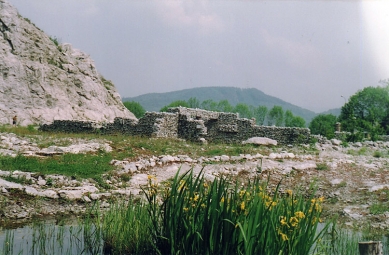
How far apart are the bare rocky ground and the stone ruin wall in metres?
8.22

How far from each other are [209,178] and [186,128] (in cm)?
1729

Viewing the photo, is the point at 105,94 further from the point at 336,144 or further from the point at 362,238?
the point at 362,238

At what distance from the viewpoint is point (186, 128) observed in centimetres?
3028

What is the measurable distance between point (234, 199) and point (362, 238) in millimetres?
3926

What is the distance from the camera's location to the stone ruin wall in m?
28.7

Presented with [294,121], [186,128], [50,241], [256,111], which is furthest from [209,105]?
[50,241]

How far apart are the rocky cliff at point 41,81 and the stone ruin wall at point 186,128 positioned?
173 inches

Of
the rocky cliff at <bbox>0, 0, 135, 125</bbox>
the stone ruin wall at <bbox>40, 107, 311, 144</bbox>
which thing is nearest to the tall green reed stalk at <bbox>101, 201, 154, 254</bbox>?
the stone ruin wall at <bbox>40, 107, 311, 144</bbox>

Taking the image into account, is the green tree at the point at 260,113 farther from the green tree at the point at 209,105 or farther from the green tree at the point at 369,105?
the green tree at the point at 369,105

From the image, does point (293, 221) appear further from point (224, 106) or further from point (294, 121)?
point (224, 106)

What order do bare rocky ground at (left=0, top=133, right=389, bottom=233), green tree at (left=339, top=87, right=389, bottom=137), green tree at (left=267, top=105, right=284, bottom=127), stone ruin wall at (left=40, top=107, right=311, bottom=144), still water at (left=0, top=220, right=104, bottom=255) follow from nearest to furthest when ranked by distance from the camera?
still water at (left=0, top=220, right=104, bottom=255) → bare rocky ground at (left=0, top=133, right=389, bottom=233) → stone ruin wall at (left=40, top=107, right=311, bottom=144) → green tree at (left=339, top=87, right=389, bottom=137) → green tree at (left=267, top=105, right=284, bottom=127)

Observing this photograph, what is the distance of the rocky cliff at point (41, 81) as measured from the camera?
3472 cm

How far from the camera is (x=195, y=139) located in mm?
29156

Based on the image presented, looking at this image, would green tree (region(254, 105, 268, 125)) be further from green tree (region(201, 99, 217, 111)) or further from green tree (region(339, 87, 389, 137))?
green tree (region(339, 87, 389, 137))
